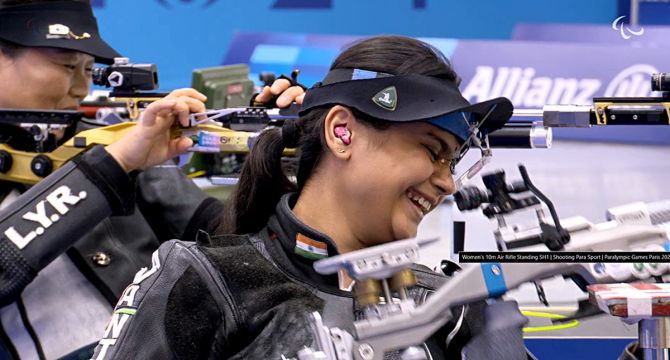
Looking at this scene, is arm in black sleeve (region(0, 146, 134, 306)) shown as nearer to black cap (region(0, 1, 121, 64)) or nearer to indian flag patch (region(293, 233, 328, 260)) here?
black cap (region(0, 1, 121, 64))

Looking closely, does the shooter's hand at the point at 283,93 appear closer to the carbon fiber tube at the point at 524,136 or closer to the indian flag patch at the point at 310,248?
the carbon fiber tube at the point at 524,136

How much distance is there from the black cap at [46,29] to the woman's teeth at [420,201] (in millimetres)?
1199

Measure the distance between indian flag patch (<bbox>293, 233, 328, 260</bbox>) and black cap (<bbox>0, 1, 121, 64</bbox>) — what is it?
1.09 metres

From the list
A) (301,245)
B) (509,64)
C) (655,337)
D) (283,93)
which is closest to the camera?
(655,337)

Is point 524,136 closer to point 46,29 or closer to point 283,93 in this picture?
point 283,93

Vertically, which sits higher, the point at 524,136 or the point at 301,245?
the point at 524,136

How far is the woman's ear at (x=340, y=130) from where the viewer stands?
5.93ft

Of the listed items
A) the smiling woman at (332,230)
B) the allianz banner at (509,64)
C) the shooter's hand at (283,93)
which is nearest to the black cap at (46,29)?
the shooter's hand at (283,93)

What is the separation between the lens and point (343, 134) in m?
1.81

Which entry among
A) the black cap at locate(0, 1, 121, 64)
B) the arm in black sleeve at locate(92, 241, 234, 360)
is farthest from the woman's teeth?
the black cap at locate(0, 1, 121, 64)

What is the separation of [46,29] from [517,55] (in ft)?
13.9

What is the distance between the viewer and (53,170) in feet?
8.79

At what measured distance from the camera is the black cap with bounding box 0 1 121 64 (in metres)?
2.67

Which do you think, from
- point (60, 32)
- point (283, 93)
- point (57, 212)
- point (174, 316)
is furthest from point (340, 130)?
point (60, 32)
